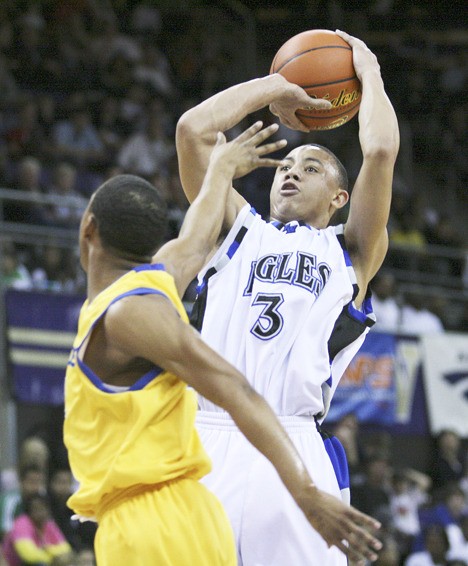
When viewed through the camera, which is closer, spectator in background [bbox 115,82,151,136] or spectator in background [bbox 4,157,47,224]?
spectator in background [bbox 4,157,47,224]

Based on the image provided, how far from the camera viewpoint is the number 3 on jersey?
459cm

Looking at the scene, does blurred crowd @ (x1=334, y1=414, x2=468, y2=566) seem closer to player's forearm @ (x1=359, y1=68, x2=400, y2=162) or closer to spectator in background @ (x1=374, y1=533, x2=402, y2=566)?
spectator in background @ (x1=374, y1=533, x2=402, y2=566)

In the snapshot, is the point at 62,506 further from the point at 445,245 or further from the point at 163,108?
the point at 445,245

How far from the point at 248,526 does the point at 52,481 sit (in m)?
4.68

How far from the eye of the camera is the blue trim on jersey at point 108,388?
132 inches

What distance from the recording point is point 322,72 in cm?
504

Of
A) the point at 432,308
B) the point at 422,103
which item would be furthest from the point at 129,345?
the point at 422,103

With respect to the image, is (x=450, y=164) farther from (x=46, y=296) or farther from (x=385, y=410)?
(x=46, y=296)

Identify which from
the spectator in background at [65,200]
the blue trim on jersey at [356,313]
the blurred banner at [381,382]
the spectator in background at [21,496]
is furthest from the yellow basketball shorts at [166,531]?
the blurred banner at [381,382]

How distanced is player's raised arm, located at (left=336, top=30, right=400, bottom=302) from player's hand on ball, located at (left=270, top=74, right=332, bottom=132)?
20 cm

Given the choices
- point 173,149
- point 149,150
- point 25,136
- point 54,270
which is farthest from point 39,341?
point 173,149

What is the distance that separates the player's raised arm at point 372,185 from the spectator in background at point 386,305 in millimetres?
7202

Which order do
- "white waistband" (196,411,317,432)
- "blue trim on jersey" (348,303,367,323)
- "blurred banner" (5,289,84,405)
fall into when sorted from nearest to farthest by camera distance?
"white waistband" (196,411,317,432), "blue trim on jersey" (348,303,367,323), "blurred banner" (5,289,84,405)

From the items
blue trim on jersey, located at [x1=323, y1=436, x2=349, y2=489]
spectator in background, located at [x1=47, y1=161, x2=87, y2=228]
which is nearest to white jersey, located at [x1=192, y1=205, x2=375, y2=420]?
blue trim on jersey, located at [x1=323, y1=436, x2=349, y2=489]
